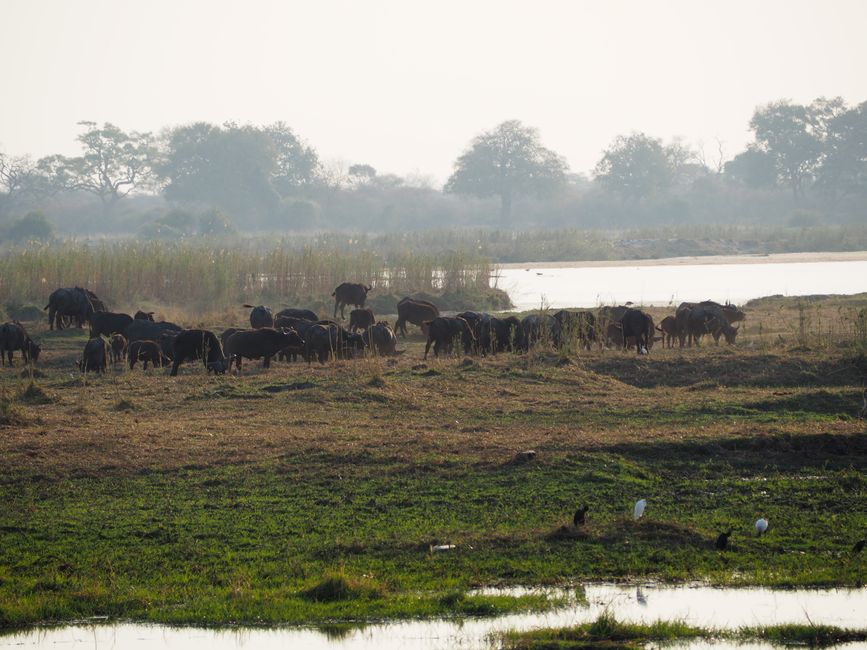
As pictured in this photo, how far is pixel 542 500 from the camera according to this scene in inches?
393

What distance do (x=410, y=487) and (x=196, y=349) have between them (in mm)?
8437

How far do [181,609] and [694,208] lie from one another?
279ft

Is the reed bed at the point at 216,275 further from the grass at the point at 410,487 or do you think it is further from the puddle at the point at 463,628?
the puddle at the point at 463,628

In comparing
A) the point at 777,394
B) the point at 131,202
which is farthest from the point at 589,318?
the point at 131,202

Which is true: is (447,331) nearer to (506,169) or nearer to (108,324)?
(108,324)

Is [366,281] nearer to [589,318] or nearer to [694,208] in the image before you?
[589,318]

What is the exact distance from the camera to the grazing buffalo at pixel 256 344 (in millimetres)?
18359

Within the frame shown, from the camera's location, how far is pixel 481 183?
88812 mm

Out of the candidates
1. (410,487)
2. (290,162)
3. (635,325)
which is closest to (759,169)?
(290,162)

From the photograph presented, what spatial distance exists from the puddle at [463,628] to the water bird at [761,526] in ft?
3.43

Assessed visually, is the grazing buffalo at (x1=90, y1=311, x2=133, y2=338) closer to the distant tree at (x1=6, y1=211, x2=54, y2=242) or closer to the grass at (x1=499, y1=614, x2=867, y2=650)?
the grass at (x1=499, y1=614, x2=867, y2=650)

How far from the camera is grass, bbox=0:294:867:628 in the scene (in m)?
8.03

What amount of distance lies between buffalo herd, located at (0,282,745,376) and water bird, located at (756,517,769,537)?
883 centimetres

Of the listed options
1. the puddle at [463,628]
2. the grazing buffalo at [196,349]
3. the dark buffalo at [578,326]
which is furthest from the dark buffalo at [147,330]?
the puddle at [463,628]
